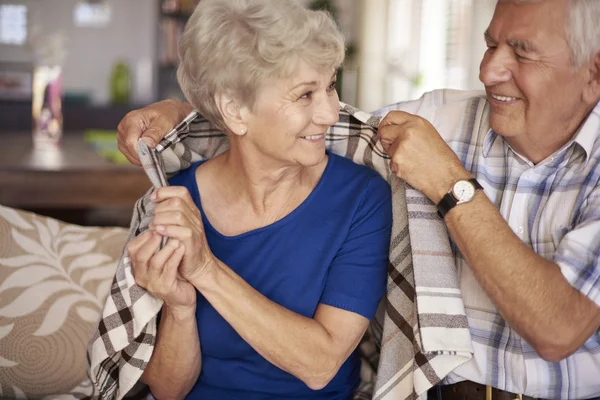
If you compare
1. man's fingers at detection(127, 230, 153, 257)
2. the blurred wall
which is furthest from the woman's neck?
the blurred wall

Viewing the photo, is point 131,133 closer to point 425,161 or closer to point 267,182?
point 267,182

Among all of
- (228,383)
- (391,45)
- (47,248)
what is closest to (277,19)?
(228,383)

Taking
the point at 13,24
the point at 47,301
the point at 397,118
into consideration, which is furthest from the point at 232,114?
the point at 13,24

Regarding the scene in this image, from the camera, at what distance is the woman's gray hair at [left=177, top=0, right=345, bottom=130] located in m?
1.55

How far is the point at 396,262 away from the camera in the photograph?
1.67 m

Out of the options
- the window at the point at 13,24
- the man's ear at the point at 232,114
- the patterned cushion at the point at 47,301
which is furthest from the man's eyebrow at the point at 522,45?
the window at the point at 13,24

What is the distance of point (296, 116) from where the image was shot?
160 centimetres

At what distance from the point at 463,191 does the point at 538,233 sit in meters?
0.22

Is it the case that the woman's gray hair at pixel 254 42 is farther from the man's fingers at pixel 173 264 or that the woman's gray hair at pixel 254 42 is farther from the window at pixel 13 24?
the window at pixel 13 24

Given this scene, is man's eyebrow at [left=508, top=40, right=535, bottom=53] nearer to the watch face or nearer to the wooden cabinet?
the watch face

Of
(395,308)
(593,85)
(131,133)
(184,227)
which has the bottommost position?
(395,308)

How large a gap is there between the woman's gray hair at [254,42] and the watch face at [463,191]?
37 cm

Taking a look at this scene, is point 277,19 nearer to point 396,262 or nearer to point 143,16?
point 396,262

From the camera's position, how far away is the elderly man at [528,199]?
1.46m
